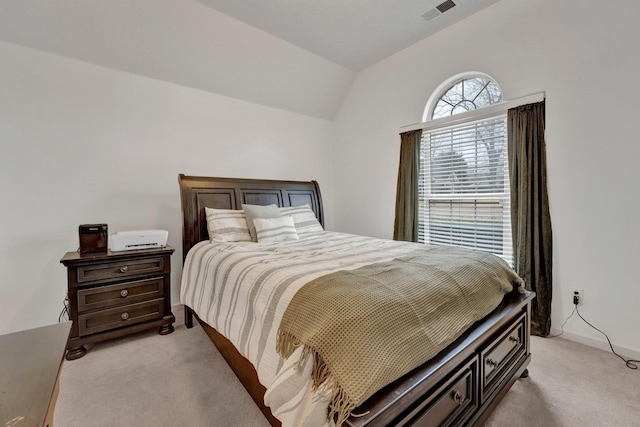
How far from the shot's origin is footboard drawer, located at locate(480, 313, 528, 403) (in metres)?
1.41

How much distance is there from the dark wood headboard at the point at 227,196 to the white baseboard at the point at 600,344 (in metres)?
2.67

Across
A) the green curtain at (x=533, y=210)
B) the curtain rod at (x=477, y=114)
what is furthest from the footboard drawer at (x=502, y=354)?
the curtain rod at (x=477, y=114)

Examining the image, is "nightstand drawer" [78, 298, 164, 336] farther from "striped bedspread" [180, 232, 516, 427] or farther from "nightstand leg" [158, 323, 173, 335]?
"striped bedspread" [180, 232, 516, 427]

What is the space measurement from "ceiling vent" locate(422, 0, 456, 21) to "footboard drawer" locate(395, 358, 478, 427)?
296cm

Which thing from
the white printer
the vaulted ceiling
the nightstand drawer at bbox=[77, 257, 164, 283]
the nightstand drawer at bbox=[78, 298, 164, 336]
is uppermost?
the vaulted ceiling

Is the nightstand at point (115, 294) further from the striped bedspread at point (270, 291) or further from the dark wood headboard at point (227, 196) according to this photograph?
the dark wood headboard at point (227, 196)

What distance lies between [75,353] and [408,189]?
11.1ft

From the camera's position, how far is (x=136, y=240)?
7.93 ft

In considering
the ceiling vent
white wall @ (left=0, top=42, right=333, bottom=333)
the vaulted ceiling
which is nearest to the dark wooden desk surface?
white wall @ (left=0, top=42, right=333, bottom=333)

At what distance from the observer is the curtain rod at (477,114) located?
245 centimetres

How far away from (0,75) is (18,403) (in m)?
2.88

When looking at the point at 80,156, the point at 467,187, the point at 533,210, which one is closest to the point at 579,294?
the point at 533,210

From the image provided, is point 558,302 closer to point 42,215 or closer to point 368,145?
point 368,145

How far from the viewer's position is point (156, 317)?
2451 millimetres
